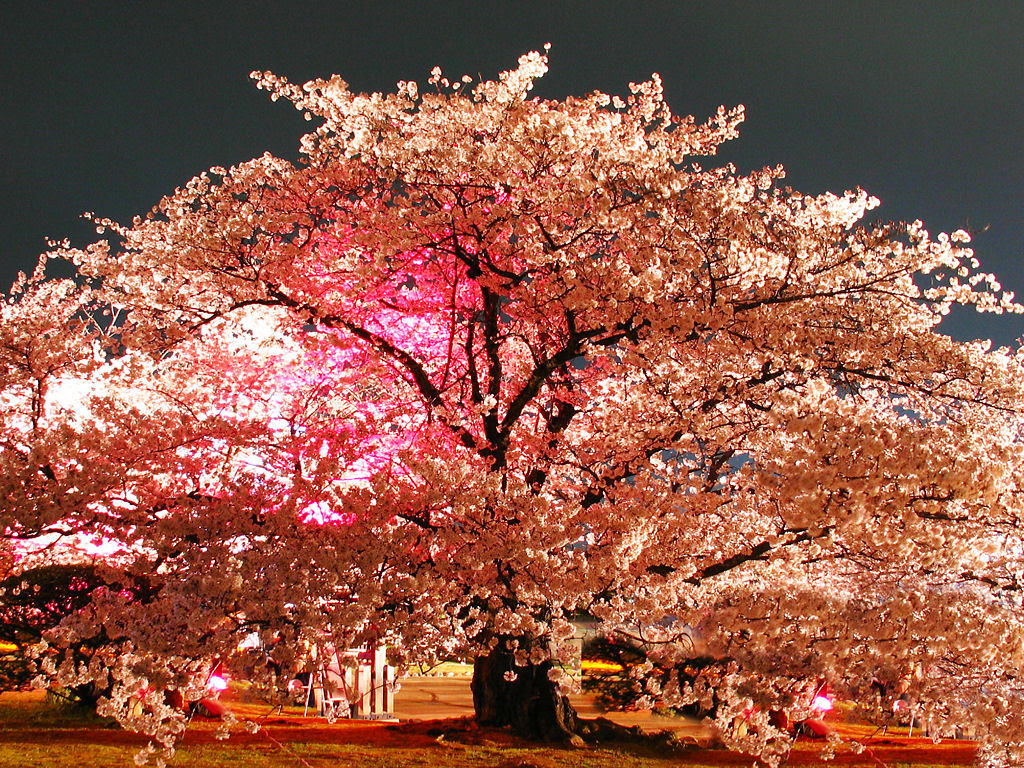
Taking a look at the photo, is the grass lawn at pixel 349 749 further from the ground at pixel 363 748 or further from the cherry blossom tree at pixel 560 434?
the cherry blossom tree at pixel 560 434

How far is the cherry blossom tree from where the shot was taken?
689 centimetres

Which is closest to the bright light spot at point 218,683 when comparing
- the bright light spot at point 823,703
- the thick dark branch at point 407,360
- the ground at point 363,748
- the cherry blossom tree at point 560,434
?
the ground at point 363,748

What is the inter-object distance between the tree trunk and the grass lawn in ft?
0.88

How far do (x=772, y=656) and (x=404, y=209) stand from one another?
22.1ft

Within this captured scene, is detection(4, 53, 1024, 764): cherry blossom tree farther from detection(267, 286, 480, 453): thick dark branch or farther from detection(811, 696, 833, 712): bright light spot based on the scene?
detection(811, 696, 833, 712): bright light spot

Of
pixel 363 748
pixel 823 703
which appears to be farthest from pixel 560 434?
pixel 823 703

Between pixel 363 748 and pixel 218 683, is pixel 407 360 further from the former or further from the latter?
pixel 218 683

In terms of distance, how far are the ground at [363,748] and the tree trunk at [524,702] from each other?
10.0 inches

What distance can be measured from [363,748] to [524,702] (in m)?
2.31

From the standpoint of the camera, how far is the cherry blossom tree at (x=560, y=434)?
689cm

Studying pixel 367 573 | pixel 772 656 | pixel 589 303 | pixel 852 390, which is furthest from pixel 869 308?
pixel 367 573

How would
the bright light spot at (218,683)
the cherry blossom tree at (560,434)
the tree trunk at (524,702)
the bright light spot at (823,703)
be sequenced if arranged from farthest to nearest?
the bright light spot at (823,703) → the bright light spot at (218,683) → the tree trunk at (524,702) → the cherry blossom tree at (560,434)

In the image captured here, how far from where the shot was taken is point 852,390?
877 cm

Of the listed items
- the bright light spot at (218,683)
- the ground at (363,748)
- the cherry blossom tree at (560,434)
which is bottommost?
the ground at (363,748)
